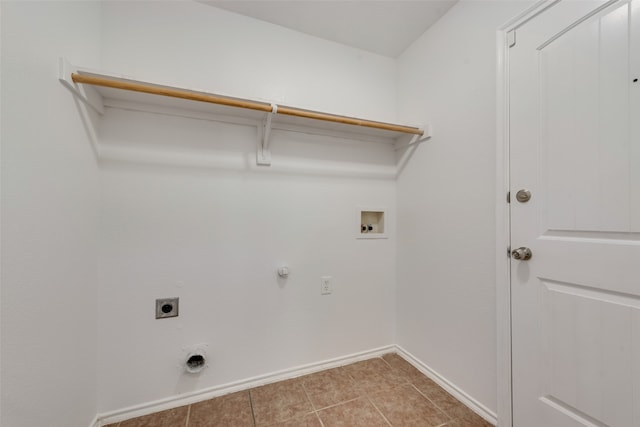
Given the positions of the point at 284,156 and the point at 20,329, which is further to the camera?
the point at 284,156

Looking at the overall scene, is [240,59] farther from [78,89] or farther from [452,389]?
[452,389]

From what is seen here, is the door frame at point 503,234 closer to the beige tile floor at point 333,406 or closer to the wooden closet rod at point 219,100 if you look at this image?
the beige tile floor at point 333,406

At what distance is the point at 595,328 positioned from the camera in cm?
86

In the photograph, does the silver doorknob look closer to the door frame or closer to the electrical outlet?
the door frame

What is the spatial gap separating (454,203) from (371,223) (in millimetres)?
616

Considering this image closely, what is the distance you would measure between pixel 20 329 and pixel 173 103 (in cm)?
109

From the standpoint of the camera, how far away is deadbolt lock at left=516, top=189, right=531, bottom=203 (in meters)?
1.04

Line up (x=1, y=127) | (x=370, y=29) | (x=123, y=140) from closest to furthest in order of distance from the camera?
(x=1, y=127)
(x=123, y=140)
(x=370, y=29)

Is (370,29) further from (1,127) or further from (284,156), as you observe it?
(1,127)

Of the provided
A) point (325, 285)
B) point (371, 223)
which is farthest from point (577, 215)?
point (325, 285)

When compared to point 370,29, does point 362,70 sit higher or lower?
lower

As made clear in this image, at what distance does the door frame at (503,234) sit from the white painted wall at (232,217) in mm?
763

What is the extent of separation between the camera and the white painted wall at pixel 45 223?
709 millimetres

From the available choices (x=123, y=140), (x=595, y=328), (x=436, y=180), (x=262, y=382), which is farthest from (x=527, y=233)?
(x=123, y=140)
